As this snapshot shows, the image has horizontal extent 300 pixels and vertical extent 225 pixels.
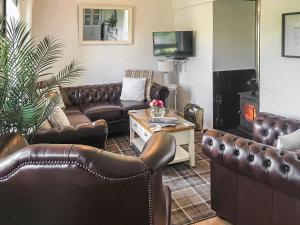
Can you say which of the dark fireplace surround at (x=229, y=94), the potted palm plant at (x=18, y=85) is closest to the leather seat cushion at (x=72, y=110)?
the potted palm plant at (x=18, y=85)

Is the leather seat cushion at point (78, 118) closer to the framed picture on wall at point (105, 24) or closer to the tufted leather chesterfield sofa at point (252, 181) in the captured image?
the framed picture on wall at point (105, 24)

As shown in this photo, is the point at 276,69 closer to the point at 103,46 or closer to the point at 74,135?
the point at 74,135

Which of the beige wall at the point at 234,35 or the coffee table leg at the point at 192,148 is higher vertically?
the beige wall at the point at 234,35

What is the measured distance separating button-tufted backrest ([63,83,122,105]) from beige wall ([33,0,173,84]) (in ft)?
1.21

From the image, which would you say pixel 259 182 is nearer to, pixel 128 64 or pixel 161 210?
pixel 161 210

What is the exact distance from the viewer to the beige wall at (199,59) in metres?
4.98

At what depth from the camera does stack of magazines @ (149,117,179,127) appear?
366 cm

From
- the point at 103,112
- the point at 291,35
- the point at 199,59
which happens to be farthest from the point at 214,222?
the point at 199,59

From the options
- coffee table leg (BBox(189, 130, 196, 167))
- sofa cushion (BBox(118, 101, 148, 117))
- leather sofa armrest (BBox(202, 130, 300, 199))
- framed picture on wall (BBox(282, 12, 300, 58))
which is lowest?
coffee table leg (BBox(189, 130, 196, 167))

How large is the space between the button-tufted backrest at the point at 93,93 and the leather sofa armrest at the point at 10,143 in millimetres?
3586

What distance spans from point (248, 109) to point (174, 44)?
192cm

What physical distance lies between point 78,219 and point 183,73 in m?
4.95

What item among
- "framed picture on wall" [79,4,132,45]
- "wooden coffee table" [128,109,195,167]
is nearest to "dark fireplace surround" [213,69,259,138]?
"wooden coffee table" [128,109,195,167]

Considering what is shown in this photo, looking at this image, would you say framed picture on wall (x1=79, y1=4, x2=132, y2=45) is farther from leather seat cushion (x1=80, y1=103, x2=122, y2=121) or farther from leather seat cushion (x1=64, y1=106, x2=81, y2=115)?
leather seat cushion (x1=80, y1=103, x2=122, y2=121)
